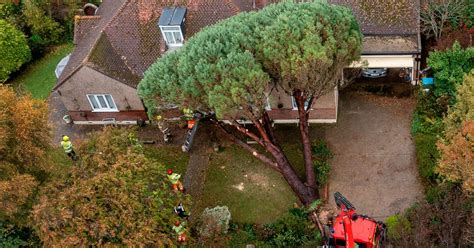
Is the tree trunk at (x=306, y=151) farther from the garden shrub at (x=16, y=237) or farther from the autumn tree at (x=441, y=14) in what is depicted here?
the garden shrub at (x=16, y=237)

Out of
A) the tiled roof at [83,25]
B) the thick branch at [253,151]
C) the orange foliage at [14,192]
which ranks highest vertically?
the tiled roof at [83,25]

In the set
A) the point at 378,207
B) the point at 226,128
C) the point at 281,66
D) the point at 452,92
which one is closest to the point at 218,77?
the point at 281,66

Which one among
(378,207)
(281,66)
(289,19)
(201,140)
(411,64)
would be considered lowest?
(378,207)

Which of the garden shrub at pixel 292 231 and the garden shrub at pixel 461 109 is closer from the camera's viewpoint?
the garden shrub at pixel 461 109

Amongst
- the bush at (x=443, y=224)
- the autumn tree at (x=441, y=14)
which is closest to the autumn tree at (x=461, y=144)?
the bush at (x=443, y=224)

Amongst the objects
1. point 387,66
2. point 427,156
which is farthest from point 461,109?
point 387,66

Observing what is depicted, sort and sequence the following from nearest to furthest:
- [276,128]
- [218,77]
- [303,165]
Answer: [218,77], [303,165], [276,128]

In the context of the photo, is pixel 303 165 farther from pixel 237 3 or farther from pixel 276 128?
Answer: pixel 237 3
